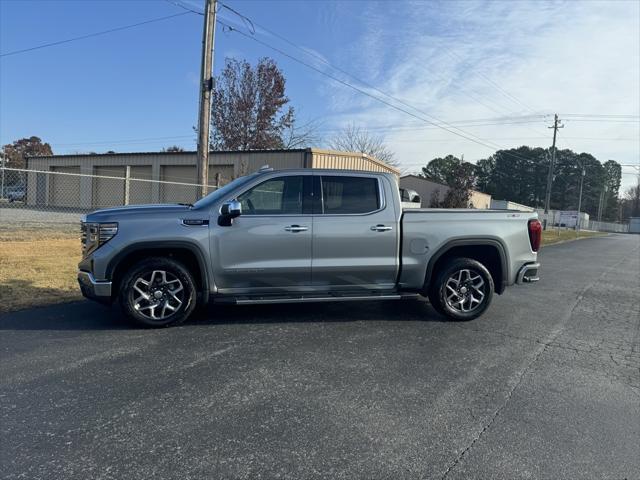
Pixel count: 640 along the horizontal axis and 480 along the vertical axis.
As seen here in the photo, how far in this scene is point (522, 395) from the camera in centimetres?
387

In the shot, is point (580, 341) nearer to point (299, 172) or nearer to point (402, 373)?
point (402, 373)

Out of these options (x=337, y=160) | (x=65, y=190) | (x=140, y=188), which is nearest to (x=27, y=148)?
(x=65, y=190)

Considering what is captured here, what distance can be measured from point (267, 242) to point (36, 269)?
18.1 ft

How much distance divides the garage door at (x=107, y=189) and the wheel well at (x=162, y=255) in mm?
29765

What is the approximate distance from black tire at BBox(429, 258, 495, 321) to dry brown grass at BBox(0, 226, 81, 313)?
207 inches

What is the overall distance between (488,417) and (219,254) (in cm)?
331

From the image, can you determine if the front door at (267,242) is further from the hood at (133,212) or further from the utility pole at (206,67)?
the utility pole at (206,67)

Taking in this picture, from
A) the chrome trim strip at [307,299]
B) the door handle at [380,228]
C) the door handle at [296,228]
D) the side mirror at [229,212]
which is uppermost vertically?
the side mirror at [229,212]

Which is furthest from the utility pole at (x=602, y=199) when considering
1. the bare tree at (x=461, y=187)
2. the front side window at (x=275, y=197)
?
the front side window at (x=275, y=197)

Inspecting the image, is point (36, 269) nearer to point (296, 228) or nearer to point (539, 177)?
point (296, 228)

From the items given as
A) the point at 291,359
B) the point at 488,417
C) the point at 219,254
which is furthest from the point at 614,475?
the point at 219,254

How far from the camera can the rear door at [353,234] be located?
221 inches

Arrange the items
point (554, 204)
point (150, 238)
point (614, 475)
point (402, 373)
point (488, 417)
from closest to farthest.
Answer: point (614, 475)
point (488, 417)
point (402, 373)
point (150, 238)
point (554, 204)

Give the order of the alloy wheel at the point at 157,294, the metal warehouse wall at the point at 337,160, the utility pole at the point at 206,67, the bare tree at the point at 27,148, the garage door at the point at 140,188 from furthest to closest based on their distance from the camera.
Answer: the bare tree at the point at 27,148 < the garage door at the point at 140,188 < the metal warehouse wall at the point at 337,160 < the utility pole at the point at 206,67 < the alloy wheel at the point at 157,294
